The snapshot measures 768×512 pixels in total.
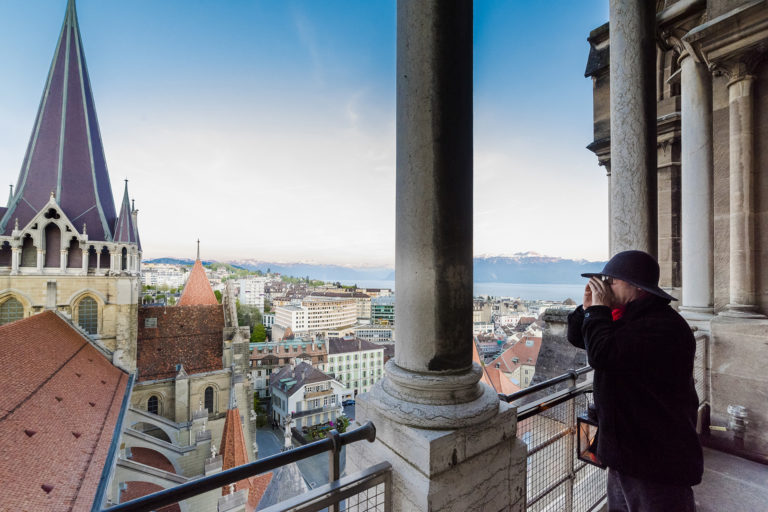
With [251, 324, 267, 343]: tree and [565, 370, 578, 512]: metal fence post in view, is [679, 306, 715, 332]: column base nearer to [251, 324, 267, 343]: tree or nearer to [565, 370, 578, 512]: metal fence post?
[565, 370, 578, 512]: metal fence post

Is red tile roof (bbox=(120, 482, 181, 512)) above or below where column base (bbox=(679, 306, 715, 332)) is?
below

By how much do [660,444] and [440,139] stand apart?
1876mm

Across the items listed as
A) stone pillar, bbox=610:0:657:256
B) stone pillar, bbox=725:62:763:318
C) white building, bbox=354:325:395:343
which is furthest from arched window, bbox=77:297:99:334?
white building, bbox=354:325:395:343

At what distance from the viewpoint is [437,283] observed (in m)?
1.87

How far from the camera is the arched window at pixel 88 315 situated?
2256 cm

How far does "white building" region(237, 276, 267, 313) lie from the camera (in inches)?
5925

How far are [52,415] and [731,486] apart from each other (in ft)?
55.7

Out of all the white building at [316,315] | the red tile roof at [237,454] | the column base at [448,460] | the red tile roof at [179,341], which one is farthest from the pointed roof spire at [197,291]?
the white building at [316,315]

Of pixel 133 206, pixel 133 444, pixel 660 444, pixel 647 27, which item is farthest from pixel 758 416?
pixel 133 206

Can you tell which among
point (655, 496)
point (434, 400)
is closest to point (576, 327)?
point (655, 496)

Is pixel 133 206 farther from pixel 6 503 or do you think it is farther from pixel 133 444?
pixel 6 503

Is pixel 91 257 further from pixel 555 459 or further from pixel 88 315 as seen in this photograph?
pixel 555 459

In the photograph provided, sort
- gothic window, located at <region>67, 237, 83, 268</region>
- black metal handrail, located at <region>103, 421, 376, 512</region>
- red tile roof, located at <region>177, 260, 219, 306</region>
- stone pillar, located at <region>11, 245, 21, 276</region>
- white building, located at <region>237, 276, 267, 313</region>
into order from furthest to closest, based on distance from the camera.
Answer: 1. white building, located at <region>237, 276, 267, 313</region>
2. red tile roof, located at <region>177, 260, 219, 306</region>
3. gothic window, located at <region>67, 237, 83, 268</region>
4. stone pillar, located at <region>11, 245, 21, 276</region>
5. black metal handrail, located at <region>103, 421, 376, 512</region>

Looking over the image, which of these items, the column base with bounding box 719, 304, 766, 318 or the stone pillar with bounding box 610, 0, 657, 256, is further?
the column base with bounding box 719, 304, 766, 318
